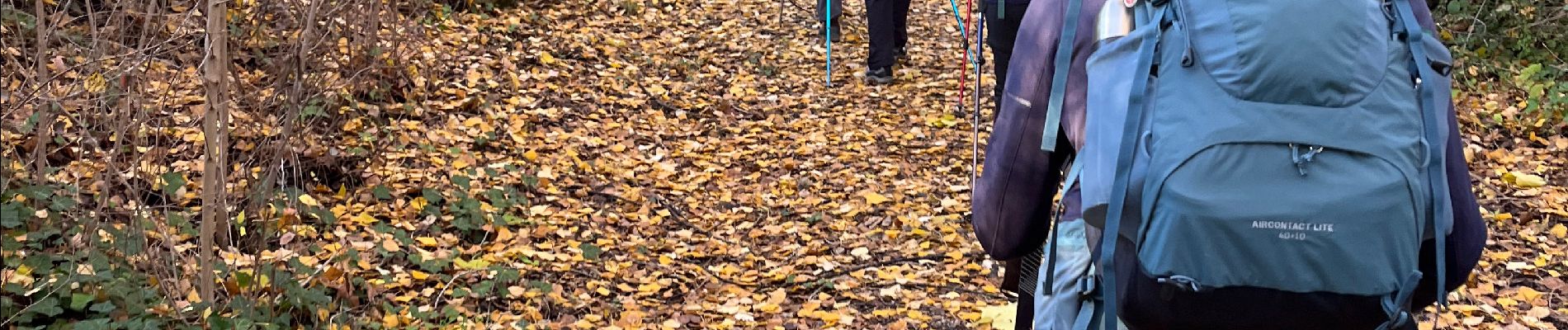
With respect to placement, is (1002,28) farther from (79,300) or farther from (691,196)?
(79,300)

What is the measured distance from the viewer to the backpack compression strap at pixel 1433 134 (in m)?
1.92

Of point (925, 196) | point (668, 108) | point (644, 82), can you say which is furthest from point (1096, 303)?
point (644, 82)

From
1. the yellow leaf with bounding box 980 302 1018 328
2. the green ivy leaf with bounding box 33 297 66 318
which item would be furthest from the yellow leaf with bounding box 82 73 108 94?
the yellow leaf with bounding box 980 302 1018 328

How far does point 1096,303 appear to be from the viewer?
2.13 m

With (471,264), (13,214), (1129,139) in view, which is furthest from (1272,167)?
(471,264)

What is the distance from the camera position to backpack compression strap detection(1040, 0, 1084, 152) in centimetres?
213

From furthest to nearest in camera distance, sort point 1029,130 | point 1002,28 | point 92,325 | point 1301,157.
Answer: point 1002,28 < point 92,325 < point 1029,130 < point 1301,157

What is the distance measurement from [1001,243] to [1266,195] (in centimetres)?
61

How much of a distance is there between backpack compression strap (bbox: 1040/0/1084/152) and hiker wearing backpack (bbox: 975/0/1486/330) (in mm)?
128

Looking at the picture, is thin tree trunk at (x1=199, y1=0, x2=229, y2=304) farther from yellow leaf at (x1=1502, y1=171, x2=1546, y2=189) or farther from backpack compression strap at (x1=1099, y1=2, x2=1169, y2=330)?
yellow leaf at (x1=1502, y1=171, x2=1546, y2=189)

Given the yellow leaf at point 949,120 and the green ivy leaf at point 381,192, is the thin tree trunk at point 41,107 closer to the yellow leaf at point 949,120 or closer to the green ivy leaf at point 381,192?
the green ivy leaf at point 381,192

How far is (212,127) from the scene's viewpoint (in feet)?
13.6

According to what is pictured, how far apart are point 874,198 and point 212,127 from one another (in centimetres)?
340

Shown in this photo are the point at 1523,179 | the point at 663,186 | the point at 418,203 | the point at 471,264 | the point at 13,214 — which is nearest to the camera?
the point at 13,214
